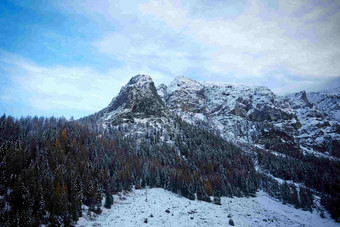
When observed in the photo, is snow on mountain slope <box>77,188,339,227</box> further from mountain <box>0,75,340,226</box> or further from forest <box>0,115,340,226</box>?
forest <box>0,115,340,226</box>

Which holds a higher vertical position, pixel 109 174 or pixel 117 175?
pixel 109 174

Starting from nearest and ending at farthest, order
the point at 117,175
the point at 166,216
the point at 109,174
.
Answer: the point at 166,216, the point at 109,174, the point at 117,175

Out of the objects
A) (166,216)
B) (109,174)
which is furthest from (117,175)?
(166,216)

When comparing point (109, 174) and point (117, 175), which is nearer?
point (109, 174)

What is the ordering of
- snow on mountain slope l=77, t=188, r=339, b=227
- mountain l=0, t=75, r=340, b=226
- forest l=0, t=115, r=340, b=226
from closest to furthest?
forest l=0, t=115, r=340, b=226
mountain l=0, t=75, r=340, b=226
snow on mountain slope l=77, t=188, r=339, b=227

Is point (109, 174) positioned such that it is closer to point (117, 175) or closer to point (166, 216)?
point (117, 175)

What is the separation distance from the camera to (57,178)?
174 ft

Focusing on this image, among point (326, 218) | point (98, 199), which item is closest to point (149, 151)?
point (98, 199)

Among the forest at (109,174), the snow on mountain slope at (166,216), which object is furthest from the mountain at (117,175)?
the snow on mountain slope at (166,216)

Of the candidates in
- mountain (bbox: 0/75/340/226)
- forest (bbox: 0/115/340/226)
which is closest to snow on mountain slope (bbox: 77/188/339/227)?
mountain (bbox: 0/75/340/226)

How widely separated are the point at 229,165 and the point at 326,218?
58.8 m

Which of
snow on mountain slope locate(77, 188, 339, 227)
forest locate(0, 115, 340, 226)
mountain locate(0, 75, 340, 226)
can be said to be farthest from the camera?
snow on mountain slope locate(77, 188, 339, 227)

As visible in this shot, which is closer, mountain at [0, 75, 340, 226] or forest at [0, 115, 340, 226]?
forest at [0, 115, 340, 226]

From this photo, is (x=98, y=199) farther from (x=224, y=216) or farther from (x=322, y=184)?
(x=322, y=184)
